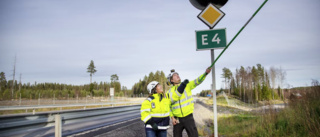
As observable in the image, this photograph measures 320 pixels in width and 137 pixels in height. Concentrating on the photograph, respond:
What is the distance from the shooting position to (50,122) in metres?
6.22

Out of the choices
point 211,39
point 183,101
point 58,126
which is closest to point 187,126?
point 183,101

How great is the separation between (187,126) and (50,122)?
3.96 metres

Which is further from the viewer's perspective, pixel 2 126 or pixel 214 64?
pixel 2 126

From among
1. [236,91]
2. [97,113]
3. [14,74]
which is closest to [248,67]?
[236,91]

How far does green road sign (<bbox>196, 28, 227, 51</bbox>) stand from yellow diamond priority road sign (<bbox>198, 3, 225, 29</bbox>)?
0.46 feet

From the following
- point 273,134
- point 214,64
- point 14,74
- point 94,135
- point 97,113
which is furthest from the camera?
point 14,74

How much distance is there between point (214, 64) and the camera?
13.0ft

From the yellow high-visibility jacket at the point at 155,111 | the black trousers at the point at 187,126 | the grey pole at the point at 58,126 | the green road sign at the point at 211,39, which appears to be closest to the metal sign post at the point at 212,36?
the green road sign at the point at 211,39

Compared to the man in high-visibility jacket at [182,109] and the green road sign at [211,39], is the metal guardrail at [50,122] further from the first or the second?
the green road sign at [211,39]

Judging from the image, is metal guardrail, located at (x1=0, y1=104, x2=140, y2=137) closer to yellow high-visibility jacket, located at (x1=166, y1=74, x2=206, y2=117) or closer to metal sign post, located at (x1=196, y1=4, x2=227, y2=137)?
yellow high-visibility jacket, located at (x1=166, y1=74, x2=206, y2=117)

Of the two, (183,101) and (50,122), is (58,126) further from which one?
(183,101)

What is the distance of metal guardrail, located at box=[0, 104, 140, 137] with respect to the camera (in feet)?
16.9

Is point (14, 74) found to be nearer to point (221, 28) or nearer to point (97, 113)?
point (97, 113)

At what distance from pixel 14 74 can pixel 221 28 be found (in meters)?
74.7
